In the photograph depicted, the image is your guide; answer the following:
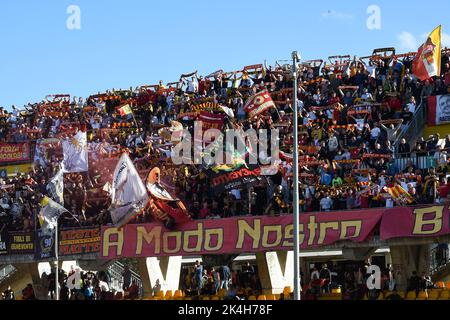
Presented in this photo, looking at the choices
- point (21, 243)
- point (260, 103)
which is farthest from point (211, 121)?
point (21, 243)

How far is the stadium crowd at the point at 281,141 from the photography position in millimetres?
34594

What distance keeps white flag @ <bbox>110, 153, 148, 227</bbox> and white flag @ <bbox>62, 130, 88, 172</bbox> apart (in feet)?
11.5

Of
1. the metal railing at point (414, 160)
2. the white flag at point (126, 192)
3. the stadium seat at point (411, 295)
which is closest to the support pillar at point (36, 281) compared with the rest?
the white flag at point (126, 192)

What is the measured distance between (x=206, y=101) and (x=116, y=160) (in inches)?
214

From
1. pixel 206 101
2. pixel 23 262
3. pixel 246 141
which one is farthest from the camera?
pixel 206 101

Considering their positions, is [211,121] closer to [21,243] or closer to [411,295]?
[21,243]

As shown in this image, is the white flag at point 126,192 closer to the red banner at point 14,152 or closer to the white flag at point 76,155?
the white flag at point 76,155

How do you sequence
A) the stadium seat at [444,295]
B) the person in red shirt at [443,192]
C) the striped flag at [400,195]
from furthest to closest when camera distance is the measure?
1. the striped flag at [400,195]
2. the person in red shirt at [443,192]
3. the stadium seat at [444,295]

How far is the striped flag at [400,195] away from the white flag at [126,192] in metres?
8.23

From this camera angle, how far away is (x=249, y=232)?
35000mm

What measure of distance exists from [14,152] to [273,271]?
2021cm

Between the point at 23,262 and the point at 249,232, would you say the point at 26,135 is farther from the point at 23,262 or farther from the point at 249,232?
the point at 249,232

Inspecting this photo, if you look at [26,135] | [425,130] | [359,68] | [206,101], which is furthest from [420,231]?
[26,135]

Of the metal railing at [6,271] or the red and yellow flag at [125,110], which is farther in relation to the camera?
the red and yellow flag at [125,110]
